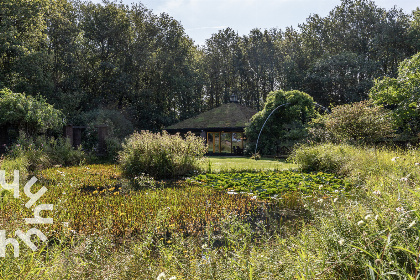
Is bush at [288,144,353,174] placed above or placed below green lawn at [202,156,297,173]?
above

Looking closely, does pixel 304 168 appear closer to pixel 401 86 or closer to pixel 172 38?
pixel 401 86

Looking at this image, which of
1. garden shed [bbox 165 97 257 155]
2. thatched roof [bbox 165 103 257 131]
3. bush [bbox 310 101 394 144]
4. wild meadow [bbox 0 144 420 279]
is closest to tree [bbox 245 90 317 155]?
garden shed [bbox 165 97 257 155]

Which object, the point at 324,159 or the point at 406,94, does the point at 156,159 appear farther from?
the point at 406,94

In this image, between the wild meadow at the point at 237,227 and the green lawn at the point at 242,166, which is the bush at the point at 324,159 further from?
the green lawn at the point at 242,166

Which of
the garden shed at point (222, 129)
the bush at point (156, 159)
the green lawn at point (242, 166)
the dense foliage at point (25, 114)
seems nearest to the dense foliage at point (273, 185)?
the bush at point (156, 159)

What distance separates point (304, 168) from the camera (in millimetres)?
11711

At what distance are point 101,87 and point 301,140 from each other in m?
18.7

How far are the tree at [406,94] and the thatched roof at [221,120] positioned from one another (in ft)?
34.7

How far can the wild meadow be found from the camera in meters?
2.52

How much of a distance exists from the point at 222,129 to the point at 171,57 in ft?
31.9

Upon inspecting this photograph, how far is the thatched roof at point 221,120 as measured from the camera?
2520 cm

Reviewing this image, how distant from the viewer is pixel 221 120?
85.9 ft

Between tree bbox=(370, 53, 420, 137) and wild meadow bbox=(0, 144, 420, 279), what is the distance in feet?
18.0

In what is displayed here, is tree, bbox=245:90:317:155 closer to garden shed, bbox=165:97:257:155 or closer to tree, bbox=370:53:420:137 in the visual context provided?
garden shed, bbox=165:97:257:155
